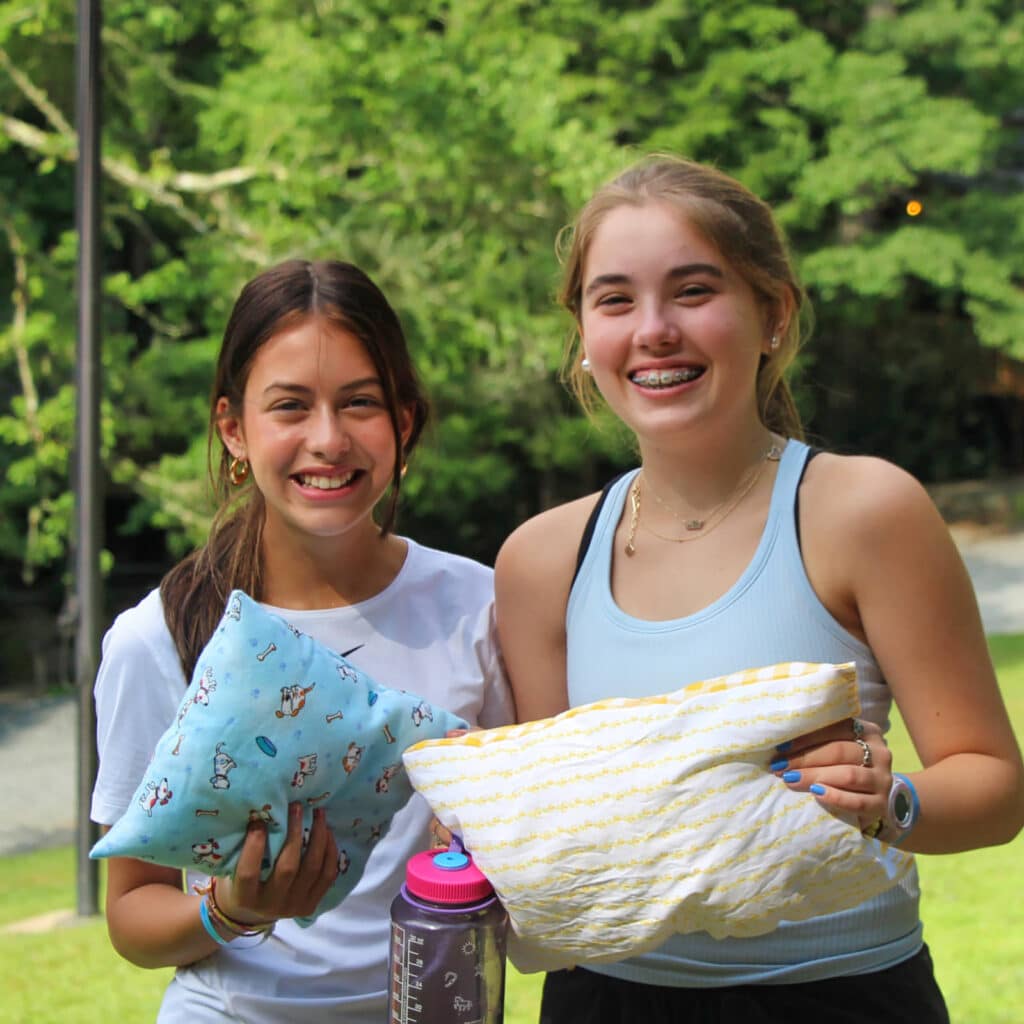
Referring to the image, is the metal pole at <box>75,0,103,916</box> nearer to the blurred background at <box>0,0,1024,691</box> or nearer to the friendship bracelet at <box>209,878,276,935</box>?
the blurred background at <box>0,0,1024,691</box>

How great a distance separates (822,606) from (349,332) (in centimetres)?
75

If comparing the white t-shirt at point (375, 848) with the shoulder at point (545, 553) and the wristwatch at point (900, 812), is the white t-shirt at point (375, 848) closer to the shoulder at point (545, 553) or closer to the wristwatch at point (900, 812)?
the shoulder at point (545, 553)

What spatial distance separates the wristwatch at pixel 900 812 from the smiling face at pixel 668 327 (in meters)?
0.54

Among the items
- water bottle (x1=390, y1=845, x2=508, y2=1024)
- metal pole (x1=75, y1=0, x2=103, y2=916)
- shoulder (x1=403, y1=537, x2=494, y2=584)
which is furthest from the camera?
metal pole (x1=75, y1=0, x2=103, y2=916)

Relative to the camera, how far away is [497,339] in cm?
1163

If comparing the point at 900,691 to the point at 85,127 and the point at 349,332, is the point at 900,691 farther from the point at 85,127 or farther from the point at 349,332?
the point at 85,127

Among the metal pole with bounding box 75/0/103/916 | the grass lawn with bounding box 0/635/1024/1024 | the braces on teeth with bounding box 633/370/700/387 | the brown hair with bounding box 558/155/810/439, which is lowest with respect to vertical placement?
the grass lawn with bounding box 0/635/1024/1024

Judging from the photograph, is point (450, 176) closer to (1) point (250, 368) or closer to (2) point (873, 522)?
(1) point (250, 368)

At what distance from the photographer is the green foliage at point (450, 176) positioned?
422 inches

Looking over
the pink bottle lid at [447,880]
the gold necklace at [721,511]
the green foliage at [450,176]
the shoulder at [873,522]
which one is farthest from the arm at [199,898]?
the green foliage at [450,176]

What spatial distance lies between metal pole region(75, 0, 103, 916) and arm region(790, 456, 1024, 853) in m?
5.04

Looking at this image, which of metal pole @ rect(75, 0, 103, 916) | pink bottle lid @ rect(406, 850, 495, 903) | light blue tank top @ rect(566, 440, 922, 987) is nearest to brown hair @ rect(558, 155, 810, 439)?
light blue tank top @ rect(566, 440, 922, 987)

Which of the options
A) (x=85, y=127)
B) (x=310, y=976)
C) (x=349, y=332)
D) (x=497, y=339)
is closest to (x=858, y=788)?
(x=310, y=976)

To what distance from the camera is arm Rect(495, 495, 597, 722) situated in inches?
72.3
